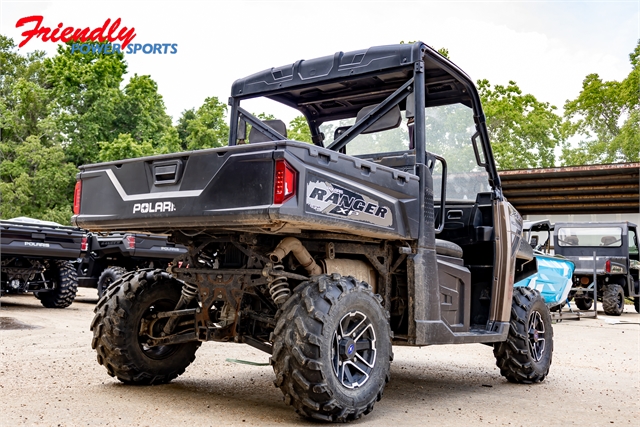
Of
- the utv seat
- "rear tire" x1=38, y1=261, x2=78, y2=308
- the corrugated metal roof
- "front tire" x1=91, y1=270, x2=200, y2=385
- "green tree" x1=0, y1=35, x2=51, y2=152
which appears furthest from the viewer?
"green tree" x1=0, y1=35, x2=51, y2=152

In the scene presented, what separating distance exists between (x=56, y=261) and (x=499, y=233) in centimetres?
1023

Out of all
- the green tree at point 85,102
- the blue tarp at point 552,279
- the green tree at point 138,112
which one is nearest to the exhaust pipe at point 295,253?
the blue tarp at point 552,279

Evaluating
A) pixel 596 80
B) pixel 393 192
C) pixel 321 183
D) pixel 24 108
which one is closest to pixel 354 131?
pixel 393 192

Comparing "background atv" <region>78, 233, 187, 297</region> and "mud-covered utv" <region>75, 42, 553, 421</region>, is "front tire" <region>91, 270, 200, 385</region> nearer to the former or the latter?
"mud-covered utv" <region>75, 42, 553, 421</region>

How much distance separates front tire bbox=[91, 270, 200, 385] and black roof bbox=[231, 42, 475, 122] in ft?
6.17

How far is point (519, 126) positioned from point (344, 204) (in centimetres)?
3821

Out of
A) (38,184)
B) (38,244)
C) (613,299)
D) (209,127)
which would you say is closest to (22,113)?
(38,184)

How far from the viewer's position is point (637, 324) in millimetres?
15531

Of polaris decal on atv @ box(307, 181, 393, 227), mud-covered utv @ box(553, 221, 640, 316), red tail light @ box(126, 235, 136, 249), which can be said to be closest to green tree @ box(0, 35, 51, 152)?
red tail light @ box(126, 235, 136, 249)

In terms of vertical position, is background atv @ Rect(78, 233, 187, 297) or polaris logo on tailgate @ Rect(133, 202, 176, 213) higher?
polaris logo on tailgate @ Rect(133, 202, 176, 213)

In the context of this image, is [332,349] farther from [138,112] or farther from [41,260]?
[138,112]

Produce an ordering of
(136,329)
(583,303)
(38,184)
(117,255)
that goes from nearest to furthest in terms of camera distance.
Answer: (136,329) < (117,255) < (583,303) < (38,184)

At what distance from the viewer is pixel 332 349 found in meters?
4.66

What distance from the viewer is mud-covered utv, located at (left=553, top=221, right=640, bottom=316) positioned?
18.2m
